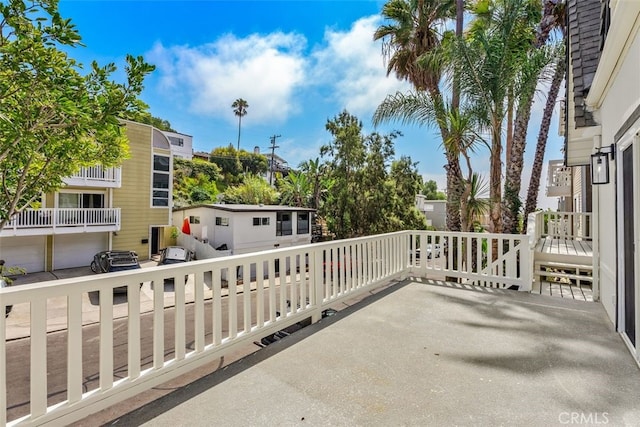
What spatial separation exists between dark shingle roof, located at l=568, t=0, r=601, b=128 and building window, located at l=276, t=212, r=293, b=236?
16120 mm

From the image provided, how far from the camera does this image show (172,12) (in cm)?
791

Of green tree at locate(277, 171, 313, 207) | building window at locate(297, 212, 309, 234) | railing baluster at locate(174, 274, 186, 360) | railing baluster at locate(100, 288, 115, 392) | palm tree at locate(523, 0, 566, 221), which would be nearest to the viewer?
railing baluster at locate(100, 288, 115, 392)

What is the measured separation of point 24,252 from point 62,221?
6.72ft

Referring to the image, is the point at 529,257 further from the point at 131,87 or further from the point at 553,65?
the point at 131,87

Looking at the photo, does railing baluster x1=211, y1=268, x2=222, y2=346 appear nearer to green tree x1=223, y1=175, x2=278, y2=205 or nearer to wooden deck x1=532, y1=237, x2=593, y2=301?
wooden deck x1=532, y1=237, x2=593, y2=301

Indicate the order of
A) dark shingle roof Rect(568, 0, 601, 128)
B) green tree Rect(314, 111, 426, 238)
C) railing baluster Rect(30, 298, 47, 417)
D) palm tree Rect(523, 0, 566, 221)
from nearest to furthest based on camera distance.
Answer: railing baluster Rect(30, 298, 47, 417) → dark shingle roof Rect(568, 0, 601, 128) → palm tree Rect(523, 0, 566, 221) → green tree Rect(314, 111, 426, 238)

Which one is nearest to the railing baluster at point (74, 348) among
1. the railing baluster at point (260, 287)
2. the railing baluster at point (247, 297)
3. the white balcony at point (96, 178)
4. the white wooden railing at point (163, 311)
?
the white wooden railing at point (163, 311)

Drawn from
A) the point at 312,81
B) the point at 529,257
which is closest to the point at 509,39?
the point at 529,257

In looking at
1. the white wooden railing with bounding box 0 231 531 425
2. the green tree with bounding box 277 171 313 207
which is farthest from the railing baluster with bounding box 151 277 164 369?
the green tree with bounding box 277 171 313 207

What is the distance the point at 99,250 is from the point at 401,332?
1703cm

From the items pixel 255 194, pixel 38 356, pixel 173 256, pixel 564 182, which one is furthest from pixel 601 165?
pixel 255 194

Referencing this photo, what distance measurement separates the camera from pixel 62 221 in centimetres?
1366

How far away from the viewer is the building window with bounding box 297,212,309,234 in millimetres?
20953

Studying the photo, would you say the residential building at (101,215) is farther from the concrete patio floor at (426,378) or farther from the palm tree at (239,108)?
the palm tree at (239,108)
